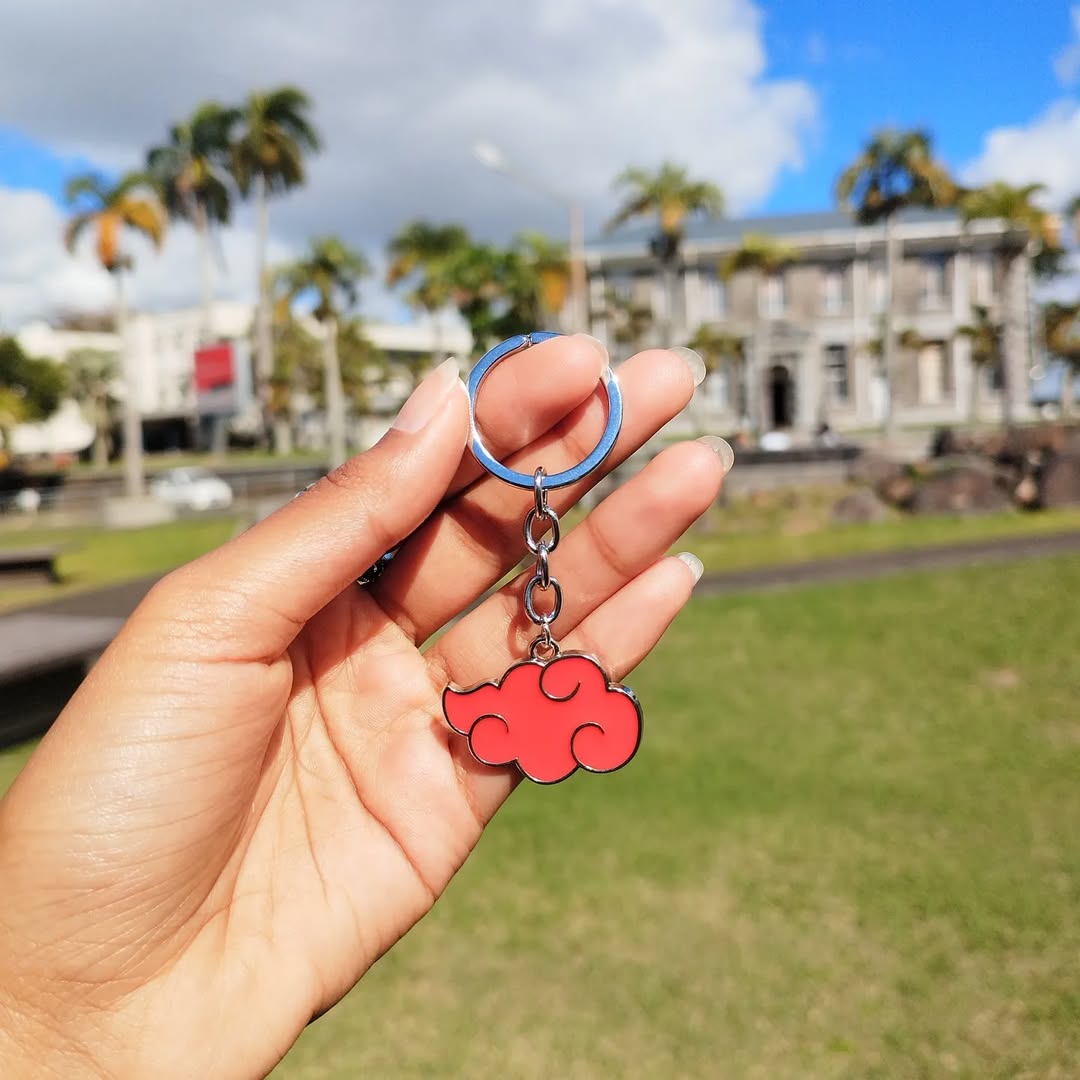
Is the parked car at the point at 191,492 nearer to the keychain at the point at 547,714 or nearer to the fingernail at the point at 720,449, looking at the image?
the keychain at the point at 547,714

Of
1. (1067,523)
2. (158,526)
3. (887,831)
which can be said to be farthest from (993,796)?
(158,526)

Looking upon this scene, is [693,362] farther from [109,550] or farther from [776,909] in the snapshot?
[109,550]

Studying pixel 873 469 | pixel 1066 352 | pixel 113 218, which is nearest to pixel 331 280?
pixel 113 218

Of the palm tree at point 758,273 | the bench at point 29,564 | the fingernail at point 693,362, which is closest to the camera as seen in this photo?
the fingernail at point 693,362

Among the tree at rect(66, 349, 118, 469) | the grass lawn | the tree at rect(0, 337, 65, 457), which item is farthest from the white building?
the grass lawn

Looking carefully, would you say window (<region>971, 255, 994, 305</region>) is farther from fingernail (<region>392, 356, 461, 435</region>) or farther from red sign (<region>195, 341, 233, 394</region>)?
fingernail (<region>392, 356, 461, 435</region>)

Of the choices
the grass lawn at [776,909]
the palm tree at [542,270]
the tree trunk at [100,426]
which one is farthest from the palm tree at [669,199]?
the tree trunk at [100,426]
